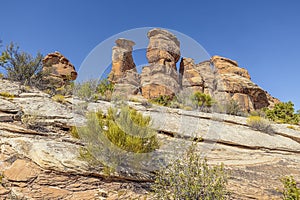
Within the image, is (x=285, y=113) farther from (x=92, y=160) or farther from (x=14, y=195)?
(x=14, y=195)

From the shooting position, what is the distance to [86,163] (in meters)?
4.43

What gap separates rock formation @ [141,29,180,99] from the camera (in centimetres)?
630

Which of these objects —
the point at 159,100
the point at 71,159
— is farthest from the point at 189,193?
the point at 159,100

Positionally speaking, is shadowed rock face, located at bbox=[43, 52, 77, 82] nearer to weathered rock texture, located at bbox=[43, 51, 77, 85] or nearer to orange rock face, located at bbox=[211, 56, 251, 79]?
weathered rock texture, located at bbox=[43, 51, 77, 85]

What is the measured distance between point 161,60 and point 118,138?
2578 millimetres

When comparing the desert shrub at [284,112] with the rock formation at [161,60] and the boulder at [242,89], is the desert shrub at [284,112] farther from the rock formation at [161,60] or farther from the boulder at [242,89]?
the rock formation at [161,60]

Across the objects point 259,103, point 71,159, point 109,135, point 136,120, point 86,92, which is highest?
point 259,103

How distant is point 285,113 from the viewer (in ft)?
58.6

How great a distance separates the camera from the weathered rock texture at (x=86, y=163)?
13.1 feet

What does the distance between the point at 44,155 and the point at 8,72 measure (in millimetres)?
10042

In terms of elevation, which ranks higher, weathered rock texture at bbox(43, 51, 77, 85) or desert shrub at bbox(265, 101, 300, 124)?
weathered rock texture at bbox(43, 51, 77, 85)

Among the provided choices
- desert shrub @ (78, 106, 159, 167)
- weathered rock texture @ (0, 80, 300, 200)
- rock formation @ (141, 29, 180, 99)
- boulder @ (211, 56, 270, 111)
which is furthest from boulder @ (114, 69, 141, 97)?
boulder @ (211, 56, 270, 111)

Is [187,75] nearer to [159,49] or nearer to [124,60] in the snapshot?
[159,49]

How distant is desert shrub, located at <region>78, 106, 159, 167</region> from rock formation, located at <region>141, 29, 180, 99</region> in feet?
3.41
